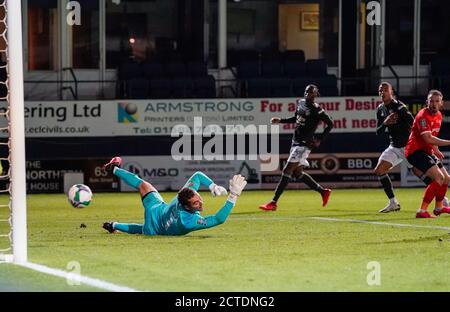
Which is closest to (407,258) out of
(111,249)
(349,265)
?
(349,265)

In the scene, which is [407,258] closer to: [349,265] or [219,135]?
[349,265]

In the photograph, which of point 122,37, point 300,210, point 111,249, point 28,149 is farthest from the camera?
point 122,37

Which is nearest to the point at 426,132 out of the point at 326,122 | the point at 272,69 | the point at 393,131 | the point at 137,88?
the point at 393,131

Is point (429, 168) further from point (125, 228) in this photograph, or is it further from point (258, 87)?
point (258, 87)

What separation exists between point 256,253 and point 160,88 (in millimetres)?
17989

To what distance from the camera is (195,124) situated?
28094 millimetres

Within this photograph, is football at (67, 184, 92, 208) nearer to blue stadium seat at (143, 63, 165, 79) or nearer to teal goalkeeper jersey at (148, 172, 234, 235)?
teal goalkeeper jersey at (148, 172, 234, 235)

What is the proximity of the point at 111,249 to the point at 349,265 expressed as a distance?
292cm

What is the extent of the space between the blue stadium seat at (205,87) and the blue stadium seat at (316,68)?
2.90m

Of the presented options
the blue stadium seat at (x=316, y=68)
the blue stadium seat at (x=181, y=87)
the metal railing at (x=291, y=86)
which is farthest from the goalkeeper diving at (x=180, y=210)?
the blue stadium seat at (x=316, y=68)

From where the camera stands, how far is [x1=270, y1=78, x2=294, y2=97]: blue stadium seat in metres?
29.8

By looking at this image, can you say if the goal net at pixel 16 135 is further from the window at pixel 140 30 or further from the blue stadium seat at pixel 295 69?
the window at pixel 140 30

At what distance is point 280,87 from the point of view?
29969 mm
